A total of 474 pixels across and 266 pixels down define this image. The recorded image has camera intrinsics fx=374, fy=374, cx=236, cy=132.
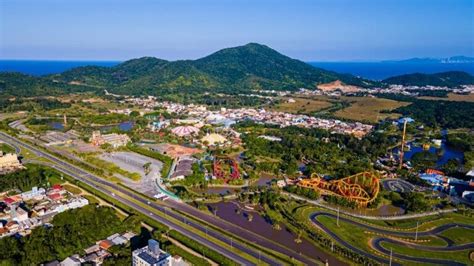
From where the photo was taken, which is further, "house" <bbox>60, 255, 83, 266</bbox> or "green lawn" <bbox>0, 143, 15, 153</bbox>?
"green lawn" <bbox>0, 143, 15, 153</bbox>

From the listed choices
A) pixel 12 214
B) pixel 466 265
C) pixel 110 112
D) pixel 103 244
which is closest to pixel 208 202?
pixel 103 244

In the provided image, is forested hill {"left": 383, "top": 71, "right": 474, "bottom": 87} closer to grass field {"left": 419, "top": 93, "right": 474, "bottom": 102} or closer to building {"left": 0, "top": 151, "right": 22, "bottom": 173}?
grass field {"left": 419, "top": 93, "right": 474, "bottom": 102}

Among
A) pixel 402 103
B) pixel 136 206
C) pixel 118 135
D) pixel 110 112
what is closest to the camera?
pixel 136 206

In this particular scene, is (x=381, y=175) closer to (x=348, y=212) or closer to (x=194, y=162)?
(x=348, y=212)

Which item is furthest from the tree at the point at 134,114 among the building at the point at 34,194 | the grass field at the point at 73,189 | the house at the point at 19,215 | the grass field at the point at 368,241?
the grass field at the point at 368,241

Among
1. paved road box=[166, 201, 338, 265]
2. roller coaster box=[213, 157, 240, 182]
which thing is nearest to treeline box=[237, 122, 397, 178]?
roller coaster box=[213, 157, 240, 182]

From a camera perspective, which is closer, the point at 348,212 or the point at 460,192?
the point at 348,212

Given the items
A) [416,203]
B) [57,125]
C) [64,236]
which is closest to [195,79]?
[57,125]
